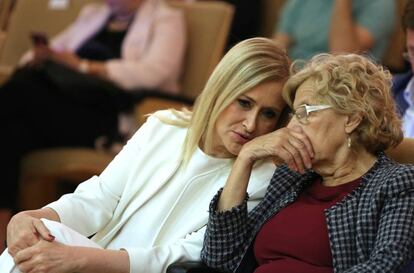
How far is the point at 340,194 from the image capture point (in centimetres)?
203

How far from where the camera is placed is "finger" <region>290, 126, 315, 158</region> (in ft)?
6.73

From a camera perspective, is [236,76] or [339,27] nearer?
[236,76]

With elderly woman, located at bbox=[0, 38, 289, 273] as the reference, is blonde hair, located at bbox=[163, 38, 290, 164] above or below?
above

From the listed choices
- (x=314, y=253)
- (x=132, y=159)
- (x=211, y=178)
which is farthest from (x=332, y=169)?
(x=132, y=159)

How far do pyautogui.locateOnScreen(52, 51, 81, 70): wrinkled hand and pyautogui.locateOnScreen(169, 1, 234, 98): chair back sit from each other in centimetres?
51

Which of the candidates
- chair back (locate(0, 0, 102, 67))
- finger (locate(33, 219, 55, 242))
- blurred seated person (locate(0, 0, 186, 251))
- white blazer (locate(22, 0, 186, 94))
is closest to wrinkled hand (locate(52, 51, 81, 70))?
blurred seated person (locate(0, 0, 186, 251))

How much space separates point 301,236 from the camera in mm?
2014

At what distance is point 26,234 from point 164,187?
38cm

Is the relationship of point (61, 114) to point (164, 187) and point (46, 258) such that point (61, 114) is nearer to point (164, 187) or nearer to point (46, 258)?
point (164, 187)

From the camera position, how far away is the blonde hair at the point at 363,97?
2.01 meters

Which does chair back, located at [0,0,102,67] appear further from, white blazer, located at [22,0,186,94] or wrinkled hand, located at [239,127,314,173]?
wrinkled hand, located at [239,127,314,173]

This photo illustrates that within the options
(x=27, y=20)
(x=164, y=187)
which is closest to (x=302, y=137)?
(x=164, y=187)

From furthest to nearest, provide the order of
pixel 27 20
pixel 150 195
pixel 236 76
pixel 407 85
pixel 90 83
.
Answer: pixel 27 20 → pixel 90 83 → pixel 407 85 → pixel 150 195 → pixel 236 76

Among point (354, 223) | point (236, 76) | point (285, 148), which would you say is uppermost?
point (236, 76)
